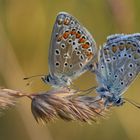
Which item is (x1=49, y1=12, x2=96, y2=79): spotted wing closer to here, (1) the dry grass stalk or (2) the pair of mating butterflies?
(2) the pair of mating butterflies

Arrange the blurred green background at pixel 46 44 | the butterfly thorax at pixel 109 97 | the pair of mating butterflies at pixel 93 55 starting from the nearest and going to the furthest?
the butterfly thorax at pixel 109 97
the pair of mating butterflies at pixel 93 55
the blurred green background at pixel 46 44

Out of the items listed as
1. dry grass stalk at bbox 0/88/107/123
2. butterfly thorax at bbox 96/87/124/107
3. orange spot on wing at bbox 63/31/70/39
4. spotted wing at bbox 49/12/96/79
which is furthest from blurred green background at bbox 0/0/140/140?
dry grass stalk at bbox 0/88/107/123

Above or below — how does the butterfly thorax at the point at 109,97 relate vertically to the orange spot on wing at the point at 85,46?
below

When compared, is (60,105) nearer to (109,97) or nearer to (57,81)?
(109,97)

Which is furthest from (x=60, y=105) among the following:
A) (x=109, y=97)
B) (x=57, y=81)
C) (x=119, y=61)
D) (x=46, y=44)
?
(x=46, y=44)

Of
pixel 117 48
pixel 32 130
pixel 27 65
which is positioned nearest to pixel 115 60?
pixel 117 48

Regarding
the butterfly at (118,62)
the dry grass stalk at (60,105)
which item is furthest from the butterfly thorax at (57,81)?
the dry grass stalk at (60,105)

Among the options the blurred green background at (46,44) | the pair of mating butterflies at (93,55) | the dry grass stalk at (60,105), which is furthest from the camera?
the blurred green background at (46,44)

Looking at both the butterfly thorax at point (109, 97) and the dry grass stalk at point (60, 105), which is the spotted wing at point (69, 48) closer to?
the butterfly thorax at point (109, 97)
